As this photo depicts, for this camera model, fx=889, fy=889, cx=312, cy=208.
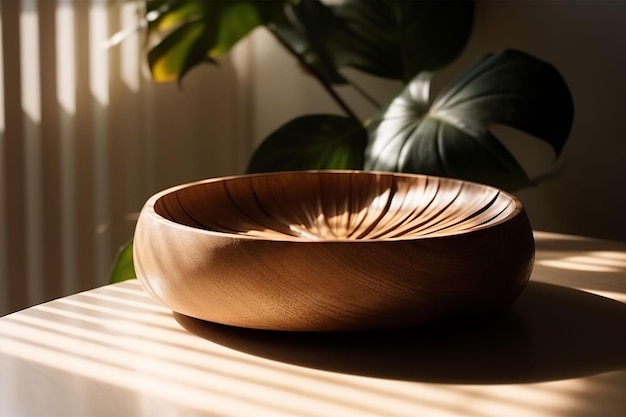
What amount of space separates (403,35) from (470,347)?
91 cm

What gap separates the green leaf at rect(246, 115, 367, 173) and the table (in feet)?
1.94

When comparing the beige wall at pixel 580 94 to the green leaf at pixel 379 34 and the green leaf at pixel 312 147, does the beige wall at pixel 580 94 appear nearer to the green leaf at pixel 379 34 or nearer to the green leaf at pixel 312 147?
the green leaf at pixel 379 34

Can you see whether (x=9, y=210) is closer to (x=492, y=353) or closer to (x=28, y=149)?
(x=28, y=149)

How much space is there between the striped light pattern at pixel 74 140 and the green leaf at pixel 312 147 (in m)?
0.28

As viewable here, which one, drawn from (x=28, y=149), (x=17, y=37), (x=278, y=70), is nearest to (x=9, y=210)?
(x=28, y=149)

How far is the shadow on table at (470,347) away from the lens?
580mm

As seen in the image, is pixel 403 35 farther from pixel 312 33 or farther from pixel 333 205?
pixel 333 205

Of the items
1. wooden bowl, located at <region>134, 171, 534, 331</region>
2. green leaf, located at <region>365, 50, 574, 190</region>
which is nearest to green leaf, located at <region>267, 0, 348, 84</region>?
green leaf, located at <region>365, 50, 574, 190</region>

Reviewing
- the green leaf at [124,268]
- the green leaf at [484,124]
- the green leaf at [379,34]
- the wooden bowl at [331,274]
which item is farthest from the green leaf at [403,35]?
the wooden bowl at [331,274]

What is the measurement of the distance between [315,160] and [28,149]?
0.43m

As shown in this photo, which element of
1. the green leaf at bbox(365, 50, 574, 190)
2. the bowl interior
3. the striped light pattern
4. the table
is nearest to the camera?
the table

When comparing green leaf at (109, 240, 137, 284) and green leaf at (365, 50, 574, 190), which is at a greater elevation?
green leaf at (365, 50, 574, 190)

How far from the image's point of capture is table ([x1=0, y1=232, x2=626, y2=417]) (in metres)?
0.52

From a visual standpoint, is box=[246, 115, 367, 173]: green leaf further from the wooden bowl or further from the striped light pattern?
the wooden bowl
